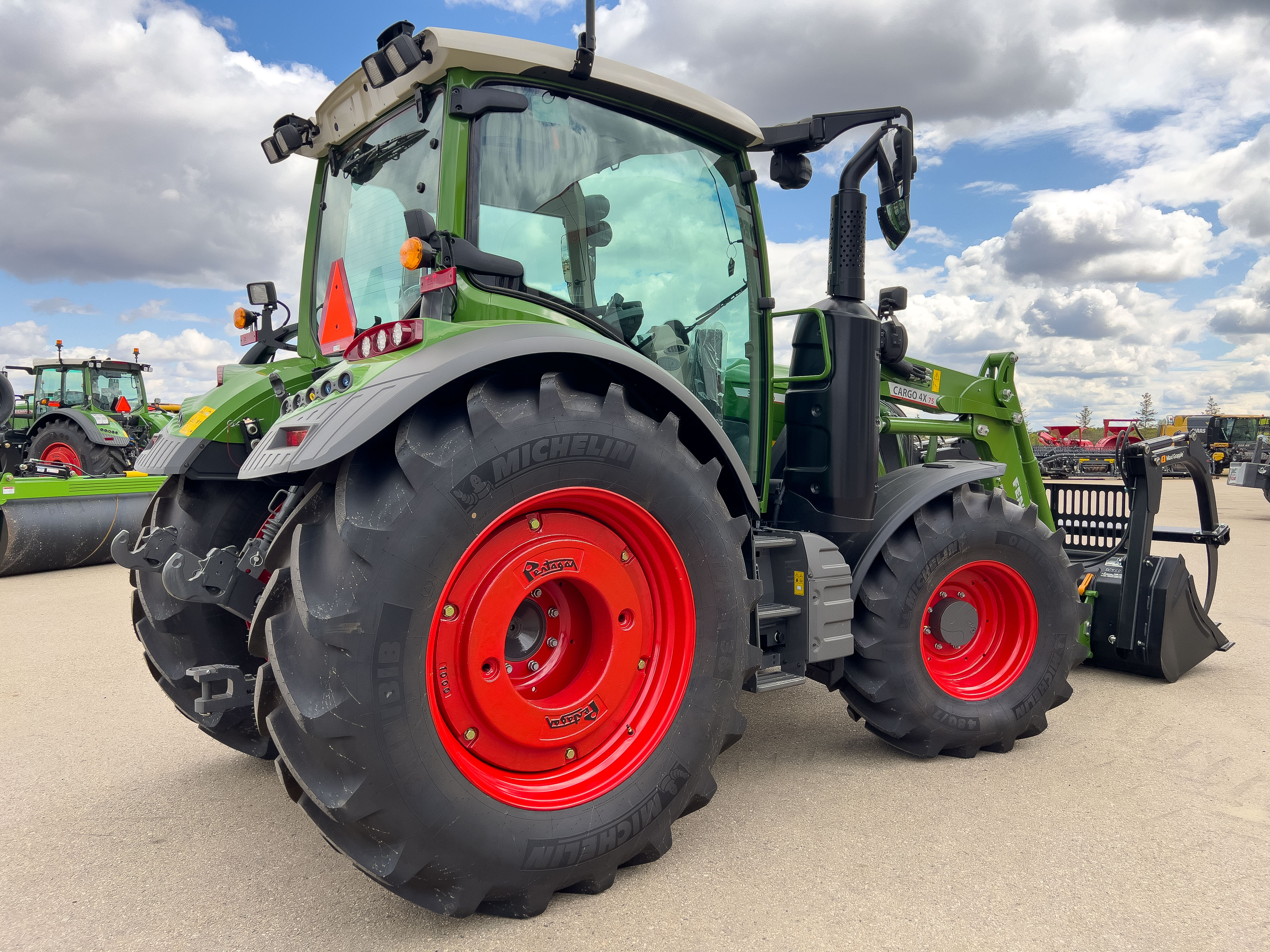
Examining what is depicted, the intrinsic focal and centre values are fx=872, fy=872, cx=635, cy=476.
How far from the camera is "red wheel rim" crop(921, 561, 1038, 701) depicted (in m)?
3.55

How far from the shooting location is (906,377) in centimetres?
415

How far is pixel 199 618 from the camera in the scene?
3.09m

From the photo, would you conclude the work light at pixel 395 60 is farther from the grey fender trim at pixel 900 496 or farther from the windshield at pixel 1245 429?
the windshield at pixel 1245 429

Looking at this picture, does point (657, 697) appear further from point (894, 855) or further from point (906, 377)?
point (906, 377)

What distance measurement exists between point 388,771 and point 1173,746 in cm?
315

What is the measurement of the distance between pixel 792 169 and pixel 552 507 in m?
1.84

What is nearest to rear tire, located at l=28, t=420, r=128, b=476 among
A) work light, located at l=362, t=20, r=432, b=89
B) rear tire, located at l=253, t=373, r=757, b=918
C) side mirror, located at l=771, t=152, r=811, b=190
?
work light, located at l=362, t=20, r=432, b=89

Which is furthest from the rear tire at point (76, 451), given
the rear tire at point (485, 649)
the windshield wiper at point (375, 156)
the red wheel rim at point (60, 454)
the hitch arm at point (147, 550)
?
the rear tire at point (485, 649)

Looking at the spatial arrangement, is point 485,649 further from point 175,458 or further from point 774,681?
point 175,458

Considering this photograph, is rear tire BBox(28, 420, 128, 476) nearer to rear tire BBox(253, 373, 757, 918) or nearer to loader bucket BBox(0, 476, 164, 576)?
loader bucket BBox(0, 476, 164, 576)

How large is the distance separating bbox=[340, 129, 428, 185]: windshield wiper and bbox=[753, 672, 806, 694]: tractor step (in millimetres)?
2126

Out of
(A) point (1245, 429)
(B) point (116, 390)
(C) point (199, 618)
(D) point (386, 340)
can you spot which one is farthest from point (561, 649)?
(A) point (1245, 429)

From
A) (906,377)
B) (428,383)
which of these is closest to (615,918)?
(428,383)

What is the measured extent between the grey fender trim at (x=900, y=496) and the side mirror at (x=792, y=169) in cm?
125
